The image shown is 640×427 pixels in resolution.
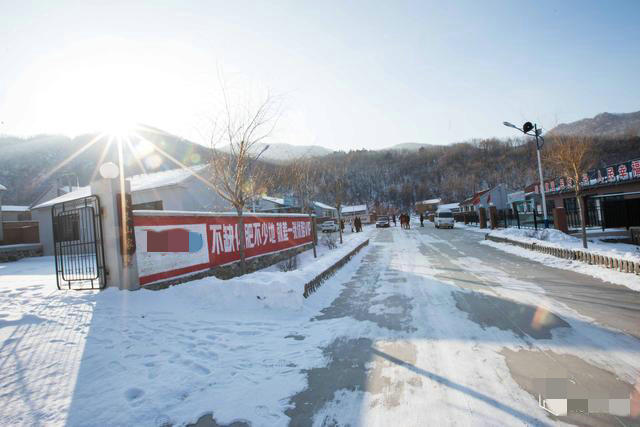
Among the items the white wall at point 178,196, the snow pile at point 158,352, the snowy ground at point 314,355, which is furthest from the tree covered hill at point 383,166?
the snowy ground at point 314,355

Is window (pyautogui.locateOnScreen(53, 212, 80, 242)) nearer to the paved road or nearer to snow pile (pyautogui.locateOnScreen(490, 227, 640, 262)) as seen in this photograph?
the paved road

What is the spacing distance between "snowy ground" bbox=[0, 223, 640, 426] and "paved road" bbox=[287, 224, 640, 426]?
2 centimetres

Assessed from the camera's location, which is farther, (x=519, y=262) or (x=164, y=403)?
(x=519, y=262)

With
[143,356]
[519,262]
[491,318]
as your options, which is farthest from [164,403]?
[519,262]

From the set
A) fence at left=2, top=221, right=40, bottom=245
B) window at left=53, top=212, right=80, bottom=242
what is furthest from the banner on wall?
fence at left=2, top=221, right=40, bottom=245

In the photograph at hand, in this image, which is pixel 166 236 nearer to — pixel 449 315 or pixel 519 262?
pixel 449 315

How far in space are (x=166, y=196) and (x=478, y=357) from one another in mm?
19086

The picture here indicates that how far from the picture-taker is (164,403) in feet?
10.1

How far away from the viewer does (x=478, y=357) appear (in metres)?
3.70

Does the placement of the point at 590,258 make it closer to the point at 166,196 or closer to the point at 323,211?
the point at 166,196

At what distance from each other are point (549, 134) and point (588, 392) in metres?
15.7

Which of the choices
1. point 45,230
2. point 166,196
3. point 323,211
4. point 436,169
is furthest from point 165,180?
point 436,169

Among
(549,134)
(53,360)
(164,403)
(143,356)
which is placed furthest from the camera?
(549,134)

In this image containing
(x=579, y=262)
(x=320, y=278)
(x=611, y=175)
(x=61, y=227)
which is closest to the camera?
(x=61, y=227)
